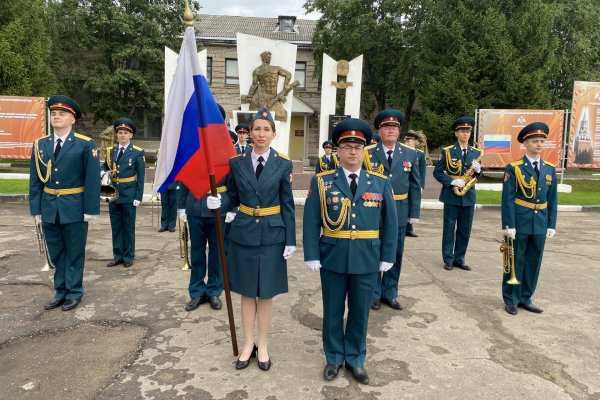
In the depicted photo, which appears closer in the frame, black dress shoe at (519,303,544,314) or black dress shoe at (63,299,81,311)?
black dress shoe at (63,299,81,311)

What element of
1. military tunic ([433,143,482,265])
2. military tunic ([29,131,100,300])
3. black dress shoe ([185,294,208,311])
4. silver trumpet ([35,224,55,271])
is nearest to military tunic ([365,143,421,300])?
military tunic ([433,143,482,265])

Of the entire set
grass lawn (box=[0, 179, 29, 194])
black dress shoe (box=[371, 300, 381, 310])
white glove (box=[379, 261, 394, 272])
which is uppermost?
white glove (box=[379, 261, 394, 272])

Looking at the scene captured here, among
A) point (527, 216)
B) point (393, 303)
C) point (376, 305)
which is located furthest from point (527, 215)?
point (376, 305)

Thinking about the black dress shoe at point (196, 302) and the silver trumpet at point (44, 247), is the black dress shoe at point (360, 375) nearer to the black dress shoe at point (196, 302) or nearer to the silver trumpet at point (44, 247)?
the black dress shoe at point (196, 302)

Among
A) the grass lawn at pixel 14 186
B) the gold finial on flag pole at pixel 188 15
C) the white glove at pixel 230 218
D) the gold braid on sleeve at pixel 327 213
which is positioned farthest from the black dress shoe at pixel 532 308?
the grass lawn at pixel 14 186

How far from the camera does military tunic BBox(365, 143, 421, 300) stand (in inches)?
196

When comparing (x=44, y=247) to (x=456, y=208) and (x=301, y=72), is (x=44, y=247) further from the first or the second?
(x=301, y=72)

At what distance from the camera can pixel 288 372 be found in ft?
11.4

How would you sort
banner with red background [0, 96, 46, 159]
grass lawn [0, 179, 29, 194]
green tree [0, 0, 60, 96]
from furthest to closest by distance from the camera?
1. green tree [0, 0, 60, 96]
2. banner with red background [0, 96, 46, 159]
3. grass lawn [0, 179, 29, 194]

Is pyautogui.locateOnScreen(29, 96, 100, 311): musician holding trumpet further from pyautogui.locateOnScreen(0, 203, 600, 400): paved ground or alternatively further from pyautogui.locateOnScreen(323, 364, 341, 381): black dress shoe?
pyautogui.locateOnScreen(323, 364, 341, 381): black dress shoe

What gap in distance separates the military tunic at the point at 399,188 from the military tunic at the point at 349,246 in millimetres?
1562

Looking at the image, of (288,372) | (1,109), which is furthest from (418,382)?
(1,109)

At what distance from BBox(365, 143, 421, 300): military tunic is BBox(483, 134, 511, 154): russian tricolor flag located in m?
11.8

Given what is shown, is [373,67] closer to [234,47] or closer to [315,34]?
[315,34]
